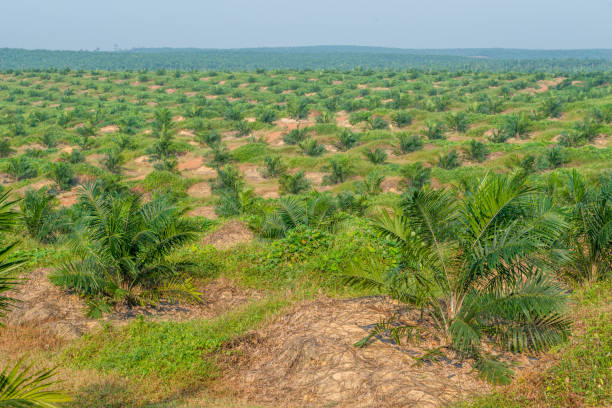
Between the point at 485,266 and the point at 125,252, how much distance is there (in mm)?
5581

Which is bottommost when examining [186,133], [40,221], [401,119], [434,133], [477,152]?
[186,133]

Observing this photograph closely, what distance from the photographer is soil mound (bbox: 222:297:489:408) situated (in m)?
4.91

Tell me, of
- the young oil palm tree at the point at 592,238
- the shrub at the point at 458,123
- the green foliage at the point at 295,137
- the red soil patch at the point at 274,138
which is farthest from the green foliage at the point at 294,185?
the shrub at the point at 458,123

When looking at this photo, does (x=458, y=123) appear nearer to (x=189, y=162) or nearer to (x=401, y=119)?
(x=401, y=119)

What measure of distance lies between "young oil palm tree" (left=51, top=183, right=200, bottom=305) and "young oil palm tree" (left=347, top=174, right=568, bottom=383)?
3601 millimetres

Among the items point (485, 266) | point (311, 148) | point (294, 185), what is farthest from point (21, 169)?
point (485, 266)

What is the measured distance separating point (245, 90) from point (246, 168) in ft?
112

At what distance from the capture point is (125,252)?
7832 millimetres

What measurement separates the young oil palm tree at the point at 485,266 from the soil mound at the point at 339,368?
0.44 metres

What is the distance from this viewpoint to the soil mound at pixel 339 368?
491cm

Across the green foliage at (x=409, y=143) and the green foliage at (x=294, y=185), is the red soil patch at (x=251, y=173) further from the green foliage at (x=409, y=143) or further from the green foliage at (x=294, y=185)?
the green foliage at (x=409, y=143)

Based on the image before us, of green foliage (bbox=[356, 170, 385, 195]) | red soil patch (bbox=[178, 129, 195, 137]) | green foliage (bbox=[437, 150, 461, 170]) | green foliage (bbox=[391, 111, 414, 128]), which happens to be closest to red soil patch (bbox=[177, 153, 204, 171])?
red soil patch (bbox=[178, 129, 195, 137])

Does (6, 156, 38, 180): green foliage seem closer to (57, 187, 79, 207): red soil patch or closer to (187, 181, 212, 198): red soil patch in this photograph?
(57, 187, 79, 207): red soil patch

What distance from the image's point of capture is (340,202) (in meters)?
15.4
